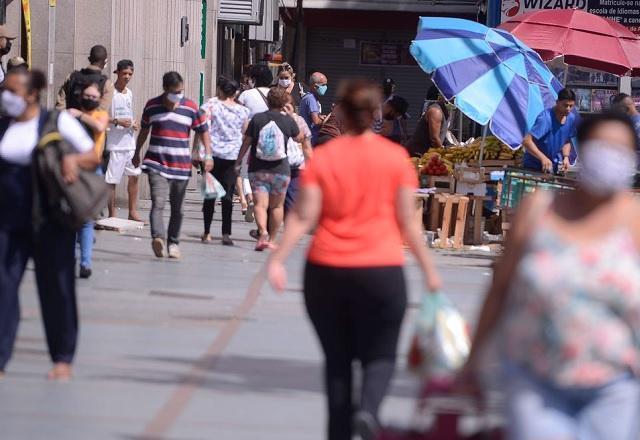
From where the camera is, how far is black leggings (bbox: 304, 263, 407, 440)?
21.3ft

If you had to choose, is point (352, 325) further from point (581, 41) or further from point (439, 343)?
point (581, 41)

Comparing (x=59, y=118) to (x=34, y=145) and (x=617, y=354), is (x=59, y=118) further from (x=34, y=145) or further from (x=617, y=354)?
(x=617, y=354)

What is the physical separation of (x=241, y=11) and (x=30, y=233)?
23.0 meters

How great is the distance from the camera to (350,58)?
48500 millimetres

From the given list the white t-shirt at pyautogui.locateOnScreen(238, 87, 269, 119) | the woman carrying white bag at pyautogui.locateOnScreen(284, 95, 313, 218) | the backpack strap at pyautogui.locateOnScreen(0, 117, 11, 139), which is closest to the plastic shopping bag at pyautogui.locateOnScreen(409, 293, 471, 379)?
the backpack strap at pyautogui.locateOnScreen(0, 117, 11, 139)

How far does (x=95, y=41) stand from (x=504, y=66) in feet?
18.0

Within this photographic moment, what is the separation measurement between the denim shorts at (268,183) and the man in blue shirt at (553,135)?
8.90 ft

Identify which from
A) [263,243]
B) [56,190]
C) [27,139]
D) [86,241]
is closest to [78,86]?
[86,241]

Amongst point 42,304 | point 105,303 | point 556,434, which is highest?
point 556,434

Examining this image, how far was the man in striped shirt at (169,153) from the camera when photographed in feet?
47.5

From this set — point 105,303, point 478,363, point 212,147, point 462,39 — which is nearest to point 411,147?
point 462,39

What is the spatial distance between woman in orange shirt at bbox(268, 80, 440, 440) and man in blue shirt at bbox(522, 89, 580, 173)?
9849 mm

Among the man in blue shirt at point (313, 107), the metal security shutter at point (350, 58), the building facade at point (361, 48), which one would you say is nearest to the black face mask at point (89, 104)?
the man in blue shirt at point (313, 107)

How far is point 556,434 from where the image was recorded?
452cm
